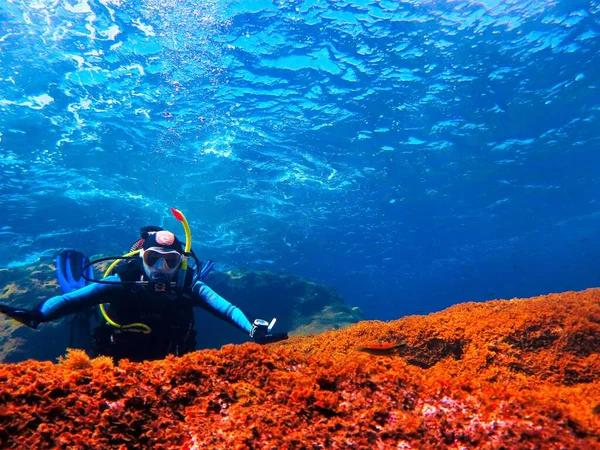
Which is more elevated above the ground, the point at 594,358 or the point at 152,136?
the point at 152,136

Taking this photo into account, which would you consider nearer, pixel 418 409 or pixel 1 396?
pixel 1 396

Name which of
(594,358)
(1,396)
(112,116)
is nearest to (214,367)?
(1,396)

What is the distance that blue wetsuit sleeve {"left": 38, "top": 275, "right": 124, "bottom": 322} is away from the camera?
4.57 m

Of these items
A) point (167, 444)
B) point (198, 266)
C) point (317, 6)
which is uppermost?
point (317, 6)

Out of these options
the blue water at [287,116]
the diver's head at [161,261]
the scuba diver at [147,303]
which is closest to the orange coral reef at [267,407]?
the scuba diver at [147,303]

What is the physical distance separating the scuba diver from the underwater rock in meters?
1.16

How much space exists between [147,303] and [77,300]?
100 centimetres

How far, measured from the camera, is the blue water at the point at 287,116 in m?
13.4

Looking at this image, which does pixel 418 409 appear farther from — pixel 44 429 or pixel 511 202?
pixel 511 202

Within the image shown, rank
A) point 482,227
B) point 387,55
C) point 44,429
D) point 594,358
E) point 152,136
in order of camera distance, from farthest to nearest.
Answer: point 482,227 < point 152,136 < point 387,55 < point 594,358 < point 44,429

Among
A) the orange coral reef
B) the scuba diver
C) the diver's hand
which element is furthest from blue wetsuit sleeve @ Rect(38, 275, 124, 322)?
the orange coral reef

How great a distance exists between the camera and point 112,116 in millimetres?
17688

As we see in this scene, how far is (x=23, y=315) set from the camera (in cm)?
390

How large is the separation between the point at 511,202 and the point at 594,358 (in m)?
32.8
